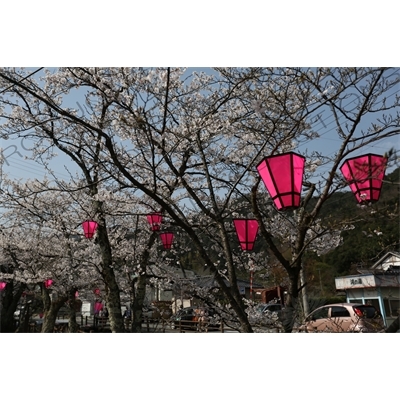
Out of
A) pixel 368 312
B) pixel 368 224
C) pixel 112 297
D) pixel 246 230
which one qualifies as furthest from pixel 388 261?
pixel 112 297

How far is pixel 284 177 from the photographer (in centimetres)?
152

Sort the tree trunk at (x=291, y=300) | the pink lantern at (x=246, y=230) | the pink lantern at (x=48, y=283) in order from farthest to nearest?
1. the pink lantern at (x=48, y=283)
2. the pink lantern at (x=246, y=230)
3. the tree trunk at (x=291, y=300)

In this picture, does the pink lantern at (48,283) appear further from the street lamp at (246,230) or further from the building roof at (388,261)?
the building roof at (388,261)

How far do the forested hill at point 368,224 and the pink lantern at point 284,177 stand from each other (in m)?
0.30

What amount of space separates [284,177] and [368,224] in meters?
1.67

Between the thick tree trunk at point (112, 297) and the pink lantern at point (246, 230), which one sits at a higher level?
the pink lantern at point (246, 230)

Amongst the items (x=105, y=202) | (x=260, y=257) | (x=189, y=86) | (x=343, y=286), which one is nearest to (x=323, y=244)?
(x=260, y=257)

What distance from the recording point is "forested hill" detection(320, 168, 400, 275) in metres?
1.58

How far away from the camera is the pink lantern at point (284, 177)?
150cm

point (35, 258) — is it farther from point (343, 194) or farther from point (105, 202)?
point (343, 194)

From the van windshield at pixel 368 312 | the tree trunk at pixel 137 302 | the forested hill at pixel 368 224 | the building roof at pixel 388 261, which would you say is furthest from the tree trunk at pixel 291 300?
the tree trunk at pixel 137 302

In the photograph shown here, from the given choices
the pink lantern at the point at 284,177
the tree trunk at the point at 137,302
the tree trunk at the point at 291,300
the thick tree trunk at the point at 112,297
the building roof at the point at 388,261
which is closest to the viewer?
the pink lantern at the point at 284,177

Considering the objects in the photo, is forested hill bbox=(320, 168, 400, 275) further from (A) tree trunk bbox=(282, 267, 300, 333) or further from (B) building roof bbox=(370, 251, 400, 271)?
(A) tree trunk bbox=(282, 267, 300, 333)

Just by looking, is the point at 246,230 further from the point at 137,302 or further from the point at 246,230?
the point at 137,302
